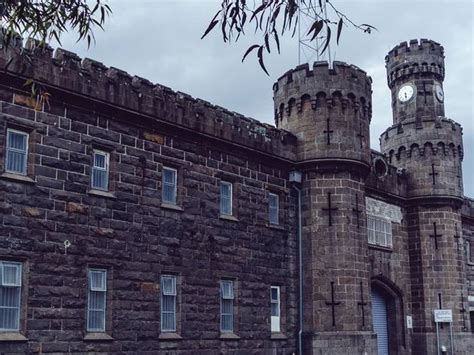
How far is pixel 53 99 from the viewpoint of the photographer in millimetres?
16328

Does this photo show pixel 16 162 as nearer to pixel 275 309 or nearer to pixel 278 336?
pixel 275 309

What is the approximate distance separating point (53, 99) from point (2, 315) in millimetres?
4988

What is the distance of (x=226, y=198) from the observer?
20766 mm

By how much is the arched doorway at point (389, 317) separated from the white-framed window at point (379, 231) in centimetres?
143

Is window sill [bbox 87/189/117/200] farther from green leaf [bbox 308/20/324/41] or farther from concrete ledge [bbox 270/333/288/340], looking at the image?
green leaf [bbox 308/20/324/41]

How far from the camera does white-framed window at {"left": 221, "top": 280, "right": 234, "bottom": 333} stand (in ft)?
64.8

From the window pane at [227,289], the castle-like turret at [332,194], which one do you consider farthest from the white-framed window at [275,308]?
the window pane at [227,289]

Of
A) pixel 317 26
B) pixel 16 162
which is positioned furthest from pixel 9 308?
pixel 317 26

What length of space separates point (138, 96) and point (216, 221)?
4209 mm

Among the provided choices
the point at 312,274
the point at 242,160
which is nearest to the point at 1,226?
the point at 242,160

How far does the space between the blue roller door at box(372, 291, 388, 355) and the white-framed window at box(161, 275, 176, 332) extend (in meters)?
10.2

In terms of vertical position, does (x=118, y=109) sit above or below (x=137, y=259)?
above

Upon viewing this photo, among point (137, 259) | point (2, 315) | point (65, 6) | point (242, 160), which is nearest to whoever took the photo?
point (65, 6)

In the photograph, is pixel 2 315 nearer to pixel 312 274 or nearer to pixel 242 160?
pixel 242 160
